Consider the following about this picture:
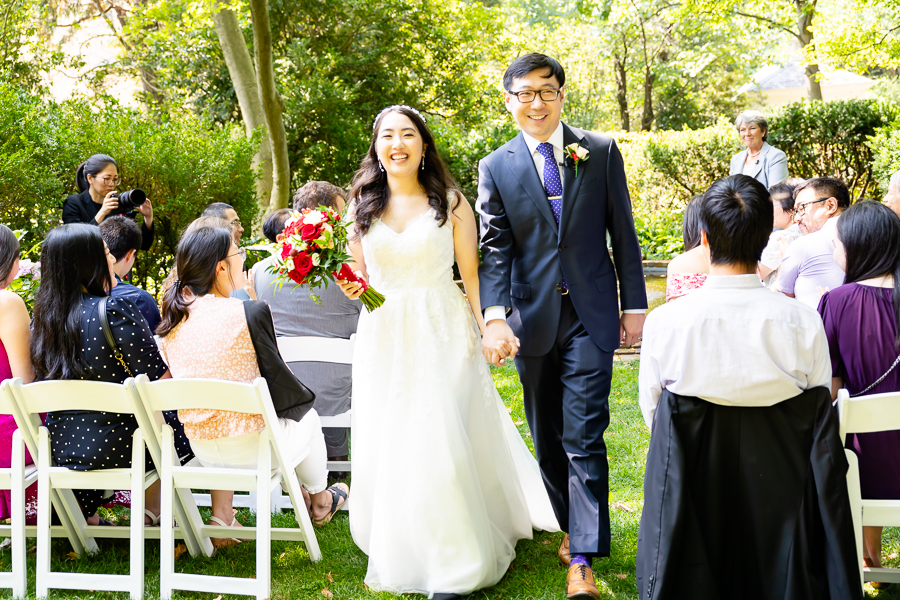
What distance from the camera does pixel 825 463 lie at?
2295mm

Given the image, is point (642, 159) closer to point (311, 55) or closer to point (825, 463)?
point (311, 55)

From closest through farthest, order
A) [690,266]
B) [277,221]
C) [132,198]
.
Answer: [690,266], [277,221], [132,198]

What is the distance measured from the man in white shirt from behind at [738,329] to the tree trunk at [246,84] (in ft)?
29.1

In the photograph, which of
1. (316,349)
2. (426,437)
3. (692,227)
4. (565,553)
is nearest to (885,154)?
(692,227)

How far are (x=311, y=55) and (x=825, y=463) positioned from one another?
44.9 feet

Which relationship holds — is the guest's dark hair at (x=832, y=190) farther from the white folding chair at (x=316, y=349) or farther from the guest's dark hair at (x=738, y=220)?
the white folding chair at (x=316, y=349)

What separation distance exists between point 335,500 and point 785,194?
3.92 metres

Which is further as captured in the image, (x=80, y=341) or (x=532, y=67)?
(x=80, y=341)

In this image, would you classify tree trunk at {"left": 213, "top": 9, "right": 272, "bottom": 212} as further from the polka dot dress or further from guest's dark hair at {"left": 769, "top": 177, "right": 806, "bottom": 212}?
the polka dot dress

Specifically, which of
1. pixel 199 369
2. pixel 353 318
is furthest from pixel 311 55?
pixel 199 369

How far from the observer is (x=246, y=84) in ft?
35.3

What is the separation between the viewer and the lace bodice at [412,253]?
337 centimetres

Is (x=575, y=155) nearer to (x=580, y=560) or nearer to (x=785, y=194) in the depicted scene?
(x=580, y=560)

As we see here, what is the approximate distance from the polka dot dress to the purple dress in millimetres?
2976
